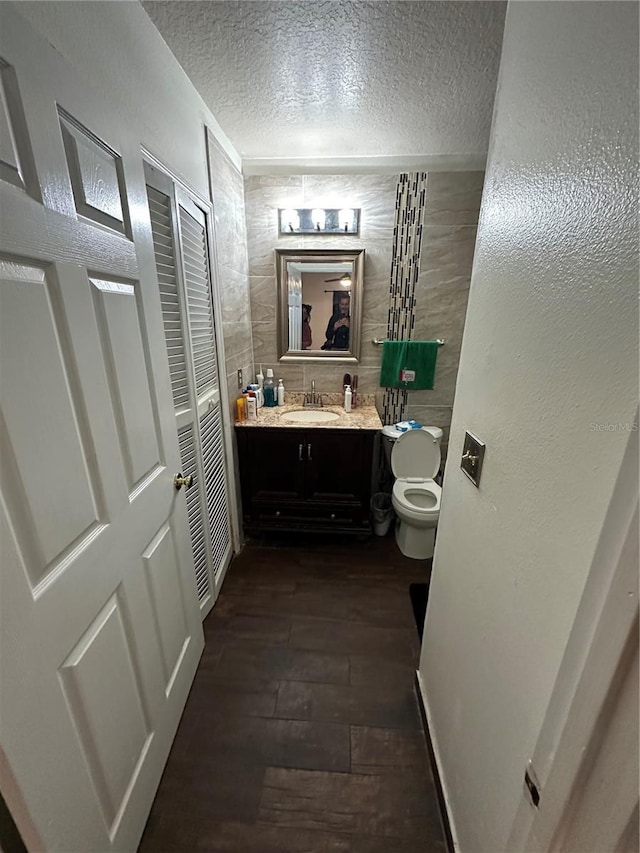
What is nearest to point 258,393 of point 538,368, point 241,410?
point 241,410

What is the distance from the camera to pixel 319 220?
213cm

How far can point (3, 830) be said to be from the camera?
62cm

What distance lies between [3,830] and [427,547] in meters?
2.01

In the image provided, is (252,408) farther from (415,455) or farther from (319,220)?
(319,220)

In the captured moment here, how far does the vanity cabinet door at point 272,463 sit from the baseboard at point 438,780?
1195 millimetres

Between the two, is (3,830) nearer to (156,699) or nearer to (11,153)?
(156,699)

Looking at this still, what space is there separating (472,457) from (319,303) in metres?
1.71

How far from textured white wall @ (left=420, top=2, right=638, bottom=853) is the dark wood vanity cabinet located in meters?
1.14

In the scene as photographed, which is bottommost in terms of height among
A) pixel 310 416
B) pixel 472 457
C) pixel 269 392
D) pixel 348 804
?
pixel 348 804

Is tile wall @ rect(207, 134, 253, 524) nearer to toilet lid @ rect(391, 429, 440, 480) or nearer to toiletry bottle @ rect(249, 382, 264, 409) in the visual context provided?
toiletry bottle @ rect(249, 382, 264, 409)

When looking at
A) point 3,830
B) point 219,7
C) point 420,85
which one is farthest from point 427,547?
point 219,7

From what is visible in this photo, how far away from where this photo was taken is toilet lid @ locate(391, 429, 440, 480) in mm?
2246
